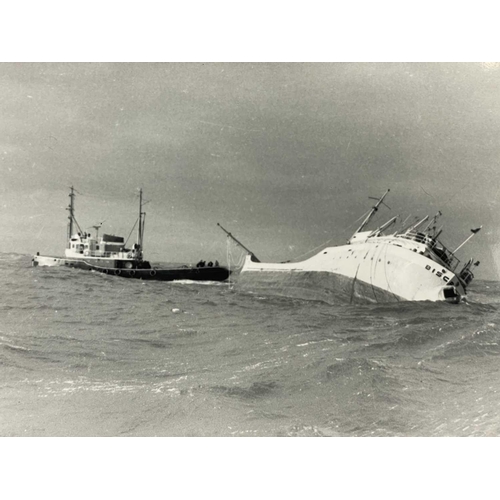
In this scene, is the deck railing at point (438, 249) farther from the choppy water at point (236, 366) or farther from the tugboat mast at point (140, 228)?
the tugboat mast at point (140, 228)

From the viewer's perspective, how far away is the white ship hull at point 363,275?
18.2 feet

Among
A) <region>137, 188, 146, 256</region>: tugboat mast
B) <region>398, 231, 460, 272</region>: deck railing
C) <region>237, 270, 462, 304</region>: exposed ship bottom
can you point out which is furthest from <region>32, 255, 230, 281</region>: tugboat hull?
<region>398, 231, 460, 272</region>: deck railing

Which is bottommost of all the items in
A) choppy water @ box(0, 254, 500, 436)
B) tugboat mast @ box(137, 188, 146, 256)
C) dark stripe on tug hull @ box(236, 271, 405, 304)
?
choppy water @ box(0, 254, 500, 436)

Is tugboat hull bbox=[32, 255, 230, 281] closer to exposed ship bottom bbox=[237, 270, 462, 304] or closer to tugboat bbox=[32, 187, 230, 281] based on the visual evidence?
tugboat bbox=[32, 187, 230, 281]

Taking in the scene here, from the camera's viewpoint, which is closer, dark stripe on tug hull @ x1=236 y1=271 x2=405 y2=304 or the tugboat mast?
the tugboat mast

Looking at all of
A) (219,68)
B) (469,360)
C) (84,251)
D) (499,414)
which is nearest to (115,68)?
(219,68)

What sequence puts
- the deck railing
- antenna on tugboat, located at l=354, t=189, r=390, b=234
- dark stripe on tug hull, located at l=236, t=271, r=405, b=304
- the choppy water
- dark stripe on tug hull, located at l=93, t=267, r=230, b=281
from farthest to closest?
1. dark stripe on tug hull, located at l=93, t=267, r=230, b=281
2. dark stripe on tug hull, located at l=236, t=271, r=405, b=304
3. the deck railing
4. antenna on tugboat, located at l=354, t=189, r=390, b=234
5. the choppy water

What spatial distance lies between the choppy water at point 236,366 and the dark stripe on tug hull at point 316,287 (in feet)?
0.89

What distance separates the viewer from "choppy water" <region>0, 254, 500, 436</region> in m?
4.45

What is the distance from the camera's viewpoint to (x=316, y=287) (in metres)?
5.97

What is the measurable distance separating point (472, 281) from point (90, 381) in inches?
175

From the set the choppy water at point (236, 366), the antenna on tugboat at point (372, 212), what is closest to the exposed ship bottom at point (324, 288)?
the choppy water at point (236, 366)

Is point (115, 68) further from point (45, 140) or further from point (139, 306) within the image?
point (139, 306)

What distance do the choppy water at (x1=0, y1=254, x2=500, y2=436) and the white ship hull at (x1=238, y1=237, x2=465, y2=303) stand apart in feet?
0.89
